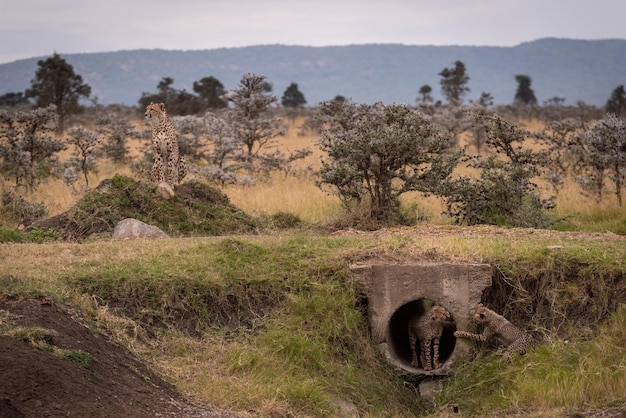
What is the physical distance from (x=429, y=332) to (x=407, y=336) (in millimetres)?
1054

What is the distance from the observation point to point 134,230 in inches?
440

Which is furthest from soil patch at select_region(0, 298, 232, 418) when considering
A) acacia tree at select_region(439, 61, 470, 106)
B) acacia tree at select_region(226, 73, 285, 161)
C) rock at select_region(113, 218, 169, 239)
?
acacia tree at select_region(439, 61, 470, 106)

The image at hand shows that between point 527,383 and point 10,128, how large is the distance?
12.6m

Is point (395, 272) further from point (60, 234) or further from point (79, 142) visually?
point (79, 142)

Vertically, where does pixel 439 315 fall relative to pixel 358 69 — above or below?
below

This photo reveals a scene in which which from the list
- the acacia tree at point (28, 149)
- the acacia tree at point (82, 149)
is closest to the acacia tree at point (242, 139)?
the acacia tree at point (82, 149)

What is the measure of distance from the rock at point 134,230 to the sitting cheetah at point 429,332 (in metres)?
3.37

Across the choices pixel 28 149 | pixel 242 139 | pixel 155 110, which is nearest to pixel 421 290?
pixel 155 110

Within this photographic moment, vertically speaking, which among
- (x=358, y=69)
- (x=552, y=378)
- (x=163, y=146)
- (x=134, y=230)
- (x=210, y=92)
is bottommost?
(x=552, y=378)

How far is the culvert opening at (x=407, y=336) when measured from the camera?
9797mm

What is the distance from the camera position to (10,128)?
17.8 m

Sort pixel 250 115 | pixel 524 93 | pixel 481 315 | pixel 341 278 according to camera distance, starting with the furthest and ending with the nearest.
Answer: pixel 524 93, pixel 250 115, pixel 341 278, pixel 481 315

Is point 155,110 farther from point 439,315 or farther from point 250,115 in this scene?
point 250,115

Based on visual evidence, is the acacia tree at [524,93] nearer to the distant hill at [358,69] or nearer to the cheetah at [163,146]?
the cheetah at [163,146]
